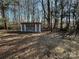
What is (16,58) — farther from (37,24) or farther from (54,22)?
(54,22)

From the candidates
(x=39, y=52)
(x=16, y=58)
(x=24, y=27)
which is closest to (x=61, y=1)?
(x=24, y=27)

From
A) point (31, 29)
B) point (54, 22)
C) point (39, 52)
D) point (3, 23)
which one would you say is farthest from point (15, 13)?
point (39, 52)

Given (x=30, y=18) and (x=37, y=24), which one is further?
(x=30, y=18)

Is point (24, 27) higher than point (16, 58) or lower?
higher

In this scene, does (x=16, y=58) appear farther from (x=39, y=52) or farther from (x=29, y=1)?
(x=29, y=1)

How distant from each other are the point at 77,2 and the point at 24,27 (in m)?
9.78

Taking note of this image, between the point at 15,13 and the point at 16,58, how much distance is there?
2279 cm

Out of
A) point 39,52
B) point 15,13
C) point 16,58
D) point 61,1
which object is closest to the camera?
point 16,58

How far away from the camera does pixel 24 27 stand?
18.3 metres

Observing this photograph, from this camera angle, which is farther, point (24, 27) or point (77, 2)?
point (77, 2)

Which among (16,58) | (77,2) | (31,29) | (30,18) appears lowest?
(16,58)

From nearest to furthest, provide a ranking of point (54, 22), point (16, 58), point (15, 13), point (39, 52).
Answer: point (16, 58) < point (39, 52) < point (54, 22) < point (15, 13)

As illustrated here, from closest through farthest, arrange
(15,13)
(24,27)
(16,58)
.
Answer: (16,58) → (24,27) → (15,13)

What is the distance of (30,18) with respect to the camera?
29.6m
